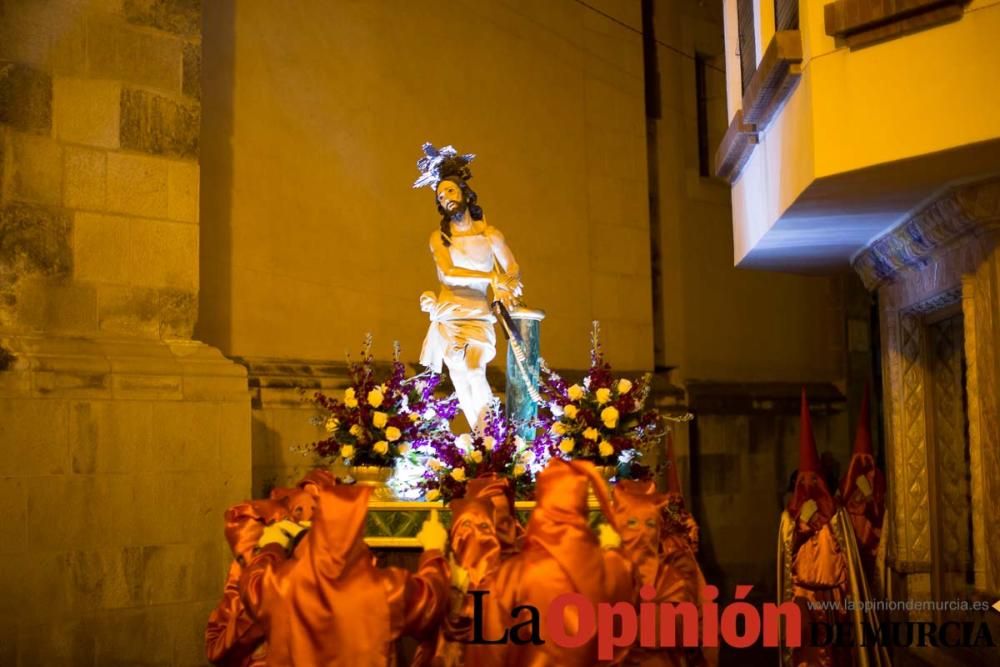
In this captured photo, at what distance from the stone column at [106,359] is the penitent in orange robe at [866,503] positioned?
4665 mm

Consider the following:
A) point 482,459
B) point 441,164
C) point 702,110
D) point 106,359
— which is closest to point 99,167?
point 106,359

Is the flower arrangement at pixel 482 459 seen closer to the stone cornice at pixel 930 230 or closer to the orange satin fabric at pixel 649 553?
the orange satin fabric at pixel 649 553

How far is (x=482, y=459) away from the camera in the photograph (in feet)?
26.7

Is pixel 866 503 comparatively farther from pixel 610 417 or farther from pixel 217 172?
pixel 217 172

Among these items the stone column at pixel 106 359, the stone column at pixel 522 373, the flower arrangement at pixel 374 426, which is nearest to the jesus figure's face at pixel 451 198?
the stone column at pixel 522 373

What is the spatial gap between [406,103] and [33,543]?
580 centimetres

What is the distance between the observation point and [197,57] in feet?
32.0

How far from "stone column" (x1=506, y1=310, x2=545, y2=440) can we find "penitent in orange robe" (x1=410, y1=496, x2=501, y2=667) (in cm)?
265

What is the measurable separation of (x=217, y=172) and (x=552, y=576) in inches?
248

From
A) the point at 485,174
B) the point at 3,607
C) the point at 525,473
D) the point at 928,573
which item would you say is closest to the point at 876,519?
the point at 928,573

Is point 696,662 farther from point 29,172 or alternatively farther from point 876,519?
point 29,172

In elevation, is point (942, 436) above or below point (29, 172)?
below

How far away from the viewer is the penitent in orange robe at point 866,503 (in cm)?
930

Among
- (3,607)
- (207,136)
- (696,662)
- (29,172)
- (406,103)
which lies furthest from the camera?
(406,103)
